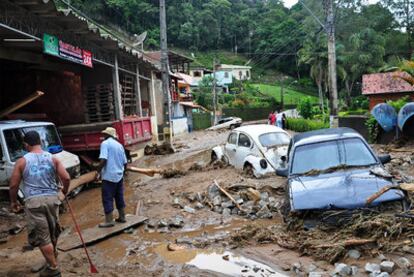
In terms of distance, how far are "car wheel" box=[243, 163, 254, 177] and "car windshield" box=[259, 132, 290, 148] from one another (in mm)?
744

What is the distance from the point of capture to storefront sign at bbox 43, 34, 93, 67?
1167cm

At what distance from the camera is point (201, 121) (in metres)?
52.7

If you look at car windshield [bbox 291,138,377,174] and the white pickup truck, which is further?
the white pickup truck

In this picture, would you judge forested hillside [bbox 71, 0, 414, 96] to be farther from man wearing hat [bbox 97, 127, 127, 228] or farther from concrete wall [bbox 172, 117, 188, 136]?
man wearing hat [bbox 97, 127, 127, 228]

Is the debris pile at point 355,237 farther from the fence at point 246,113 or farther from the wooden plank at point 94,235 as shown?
the fence at point 246,113

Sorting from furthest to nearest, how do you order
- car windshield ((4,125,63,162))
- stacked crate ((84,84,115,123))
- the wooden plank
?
stacked crate ((84,84,115,123))
car windshield ((4,125,63,162))
the wooden plank

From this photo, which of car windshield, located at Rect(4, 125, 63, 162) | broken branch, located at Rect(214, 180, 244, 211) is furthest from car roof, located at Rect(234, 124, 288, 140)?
car windshield, located at Rect(4, 125, 63, 162)

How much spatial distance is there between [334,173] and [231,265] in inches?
95.7

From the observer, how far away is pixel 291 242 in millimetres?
6227

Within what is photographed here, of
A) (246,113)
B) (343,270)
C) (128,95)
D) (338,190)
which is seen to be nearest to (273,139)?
(338,190)

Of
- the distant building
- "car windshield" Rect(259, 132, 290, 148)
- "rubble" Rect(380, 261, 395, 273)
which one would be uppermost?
the distant building

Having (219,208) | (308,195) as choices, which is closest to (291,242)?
(308,195)

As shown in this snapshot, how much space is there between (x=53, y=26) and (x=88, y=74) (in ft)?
24.6

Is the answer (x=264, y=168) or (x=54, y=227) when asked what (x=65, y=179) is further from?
(x=264, y=168)
